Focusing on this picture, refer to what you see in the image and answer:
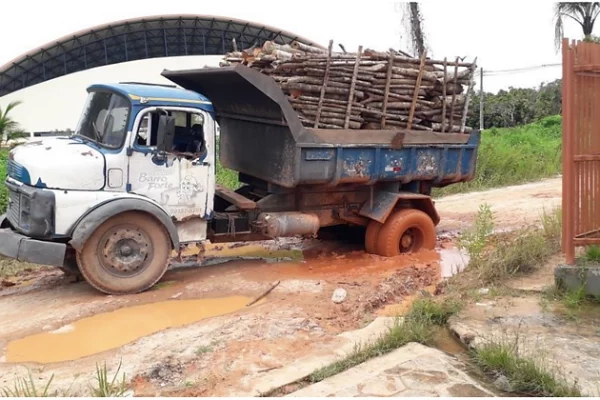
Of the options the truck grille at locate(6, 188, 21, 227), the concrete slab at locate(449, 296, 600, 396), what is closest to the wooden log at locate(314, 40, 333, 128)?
the concrete slab at locate(449, 296, 600, 396)

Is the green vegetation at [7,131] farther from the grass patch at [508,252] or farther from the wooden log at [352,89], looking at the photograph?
the grass patch at [508,252]

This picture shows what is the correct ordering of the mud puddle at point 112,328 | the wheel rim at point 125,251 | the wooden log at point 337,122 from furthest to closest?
the wooden log at point 337,122 < the wheel rim at point 125,251 < the mud puddle at point 112,328

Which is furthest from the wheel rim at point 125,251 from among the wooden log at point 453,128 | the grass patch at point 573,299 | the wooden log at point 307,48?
the wooden log at point 453,128

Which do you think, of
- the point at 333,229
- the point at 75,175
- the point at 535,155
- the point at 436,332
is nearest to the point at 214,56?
the point at 535,155

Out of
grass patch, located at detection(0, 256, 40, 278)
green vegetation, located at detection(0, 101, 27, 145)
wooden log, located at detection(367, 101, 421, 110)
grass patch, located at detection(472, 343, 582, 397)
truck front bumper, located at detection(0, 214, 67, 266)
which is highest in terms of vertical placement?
green vegetation, located at detection(0, 101, 27, 145)

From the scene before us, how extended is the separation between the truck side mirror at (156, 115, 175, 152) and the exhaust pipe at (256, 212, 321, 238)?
1.68 metres

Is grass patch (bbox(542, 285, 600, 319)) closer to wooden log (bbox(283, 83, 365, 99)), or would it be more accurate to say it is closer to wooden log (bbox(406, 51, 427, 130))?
wooden log (bbox(406, 51, 427, 130))

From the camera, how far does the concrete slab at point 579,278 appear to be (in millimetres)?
5918

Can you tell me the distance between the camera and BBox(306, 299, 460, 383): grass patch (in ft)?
15.3

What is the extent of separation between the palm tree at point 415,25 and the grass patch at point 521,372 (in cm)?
1624

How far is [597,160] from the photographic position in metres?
6.04

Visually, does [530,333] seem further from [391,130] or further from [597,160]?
[391,130]

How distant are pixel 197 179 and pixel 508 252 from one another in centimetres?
377

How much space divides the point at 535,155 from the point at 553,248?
39.4 feet
